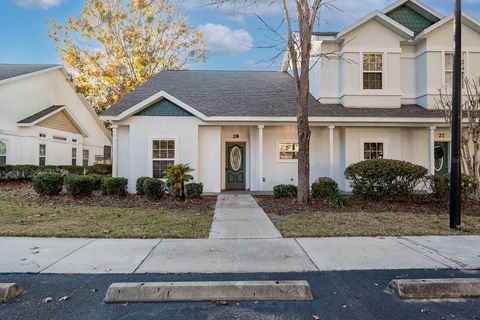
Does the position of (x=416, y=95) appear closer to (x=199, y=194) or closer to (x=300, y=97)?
(x=300, y=97)

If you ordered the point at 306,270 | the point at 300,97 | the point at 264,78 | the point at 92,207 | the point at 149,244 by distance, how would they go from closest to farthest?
the point at 306,270 < the point at 149,244 < the point at 92,207 < the point at 300,97 < the point at 264,78

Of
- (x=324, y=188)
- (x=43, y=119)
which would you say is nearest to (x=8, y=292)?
(x=324, y=188)

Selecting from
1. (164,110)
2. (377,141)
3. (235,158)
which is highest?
(164,110)

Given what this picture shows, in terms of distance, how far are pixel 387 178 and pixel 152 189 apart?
7659mm

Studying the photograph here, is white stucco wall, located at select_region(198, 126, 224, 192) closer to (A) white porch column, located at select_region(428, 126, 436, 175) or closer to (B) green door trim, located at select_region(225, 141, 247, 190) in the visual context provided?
(B) green door trim, located at select_region(225, 141, 247, 190)

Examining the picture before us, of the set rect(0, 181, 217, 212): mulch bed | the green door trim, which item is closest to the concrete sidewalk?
rect(0, 181, 217, 212): mulch bed

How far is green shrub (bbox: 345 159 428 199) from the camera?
9.36 meters

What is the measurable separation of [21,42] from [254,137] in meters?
20.7

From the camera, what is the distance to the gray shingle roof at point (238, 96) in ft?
39.6

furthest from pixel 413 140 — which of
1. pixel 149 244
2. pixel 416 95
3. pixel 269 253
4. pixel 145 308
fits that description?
pixel 145 308

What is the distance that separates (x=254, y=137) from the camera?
13.0 m

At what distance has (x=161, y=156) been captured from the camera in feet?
Result: 38.4

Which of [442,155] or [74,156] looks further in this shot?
[74,156]

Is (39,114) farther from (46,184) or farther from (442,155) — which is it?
(442,155)
